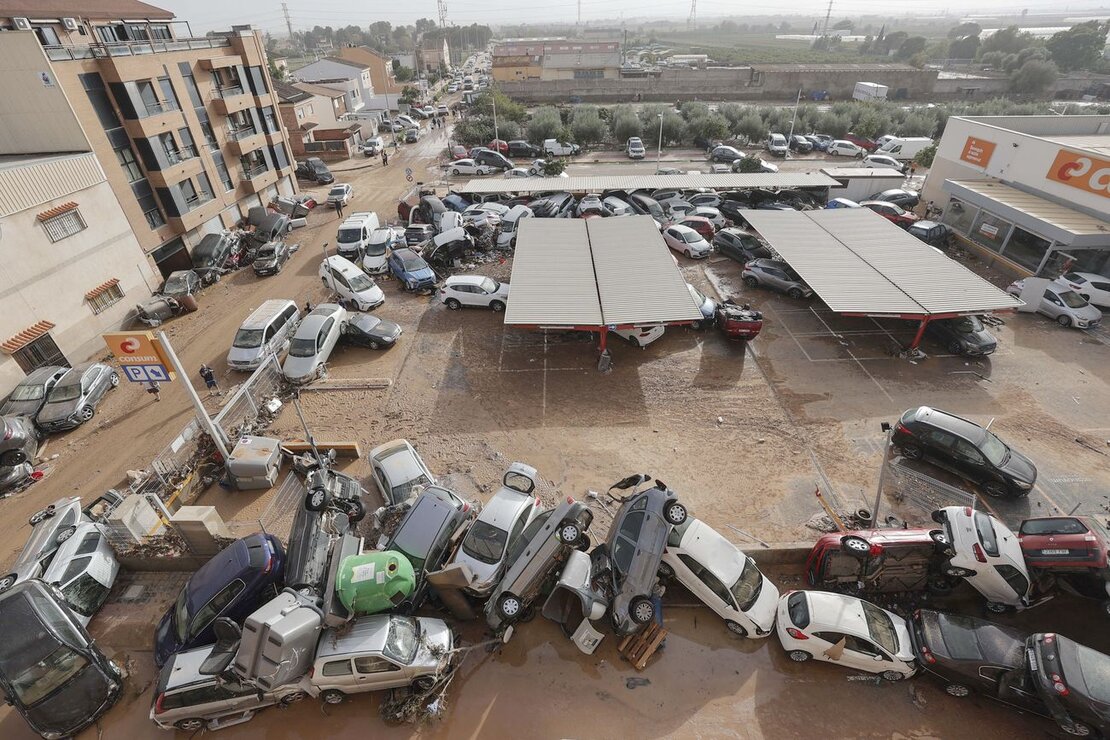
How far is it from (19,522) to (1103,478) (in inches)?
1071

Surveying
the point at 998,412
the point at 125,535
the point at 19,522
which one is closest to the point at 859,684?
the point at 998,412

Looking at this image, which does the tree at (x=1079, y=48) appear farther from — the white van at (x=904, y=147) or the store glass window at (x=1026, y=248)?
the store glass window at (x=1026, y=248)

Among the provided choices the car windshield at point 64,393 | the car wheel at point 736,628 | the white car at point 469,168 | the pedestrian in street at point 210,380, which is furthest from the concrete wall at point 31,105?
the car wheel at point 736,628

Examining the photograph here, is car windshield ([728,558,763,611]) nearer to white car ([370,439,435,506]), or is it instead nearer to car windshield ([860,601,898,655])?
car windshield ([860,601,898,655])

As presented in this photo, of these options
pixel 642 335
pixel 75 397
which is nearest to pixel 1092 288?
pixel 642 335

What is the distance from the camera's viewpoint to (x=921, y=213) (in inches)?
1184

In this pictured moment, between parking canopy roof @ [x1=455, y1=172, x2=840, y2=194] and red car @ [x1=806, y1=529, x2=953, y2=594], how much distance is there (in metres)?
23.6

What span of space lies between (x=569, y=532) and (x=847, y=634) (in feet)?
16.4

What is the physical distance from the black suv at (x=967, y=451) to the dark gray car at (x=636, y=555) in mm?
7492

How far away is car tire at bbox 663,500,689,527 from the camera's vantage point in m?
9.86

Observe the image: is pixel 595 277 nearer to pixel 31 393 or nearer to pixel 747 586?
pixel 747 586

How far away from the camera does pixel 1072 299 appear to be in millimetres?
19078

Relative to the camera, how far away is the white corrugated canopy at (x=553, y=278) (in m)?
16.7

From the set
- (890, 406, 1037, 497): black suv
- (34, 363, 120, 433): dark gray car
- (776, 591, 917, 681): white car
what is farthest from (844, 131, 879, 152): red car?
(34, 363, 120, 433): dark gray car
